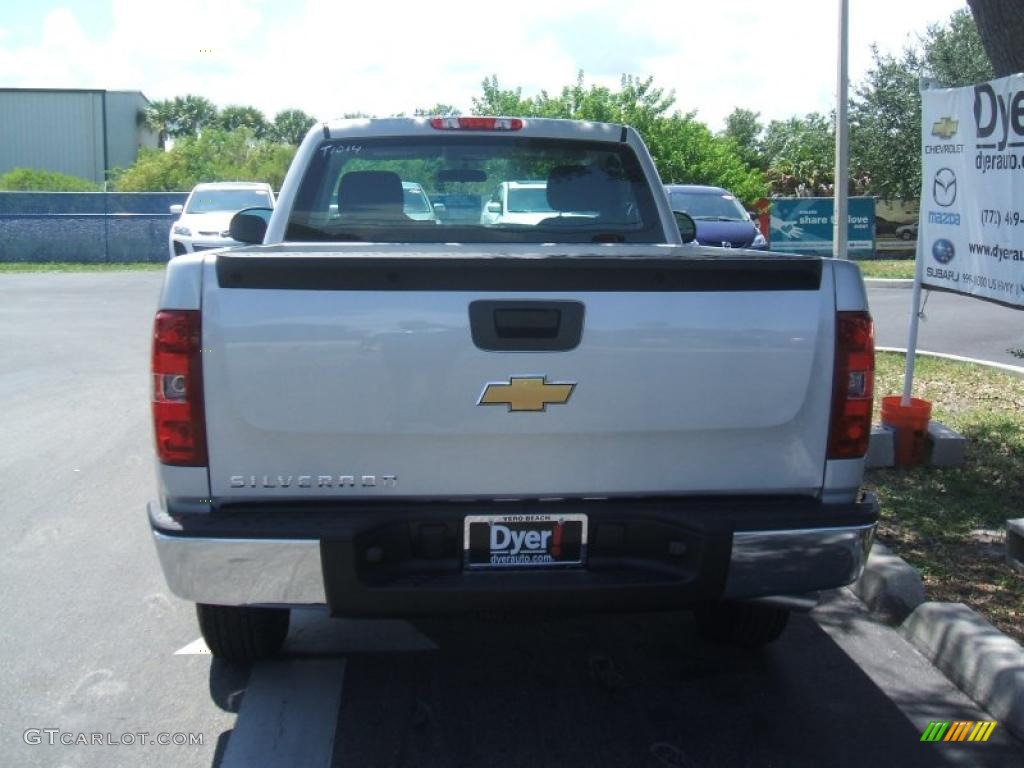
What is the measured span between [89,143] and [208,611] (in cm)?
5918

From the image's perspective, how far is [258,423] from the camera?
349 centimetres

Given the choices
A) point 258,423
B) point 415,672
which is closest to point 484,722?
point 415,672

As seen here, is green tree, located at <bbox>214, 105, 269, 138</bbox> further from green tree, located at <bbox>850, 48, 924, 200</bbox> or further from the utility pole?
the utility pole

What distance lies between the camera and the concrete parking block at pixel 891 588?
507 centimetres

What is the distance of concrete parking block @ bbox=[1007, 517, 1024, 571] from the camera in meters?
5.34

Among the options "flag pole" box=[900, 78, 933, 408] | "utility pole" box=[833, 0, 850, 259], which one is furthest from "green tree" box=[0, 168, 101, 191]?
"flag pole" box=[900, 78, 933, 408]

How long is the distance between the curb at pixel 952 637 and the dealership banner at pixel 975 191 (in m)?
2.16

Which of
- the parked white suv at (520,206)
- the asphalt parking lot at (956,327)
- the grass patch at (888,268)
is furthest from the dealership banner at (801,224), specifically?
the parked white suv at (520,206)

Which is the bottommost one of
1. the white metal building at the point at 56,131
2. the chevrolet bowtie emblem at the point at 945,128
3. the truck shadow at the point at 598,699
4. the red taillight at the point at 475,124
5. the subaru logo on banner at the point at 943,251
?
the truck shadow at the point at 598,699

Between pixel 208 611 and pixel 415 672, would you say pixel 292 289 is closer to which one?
pixel 208 611

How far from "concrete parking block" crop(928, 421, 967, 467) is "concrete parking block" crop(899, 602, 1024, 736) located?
255 centimetres

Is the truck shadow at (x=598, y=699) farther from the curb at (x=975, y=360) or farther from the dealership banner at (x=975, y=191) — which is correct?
the curb at (x=975, y=360)

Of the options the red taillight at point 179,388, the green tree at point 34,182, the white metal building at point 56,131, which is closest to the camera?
the red taillight at point 179,388

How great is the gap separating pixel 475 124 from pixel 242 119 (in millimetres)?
83967
